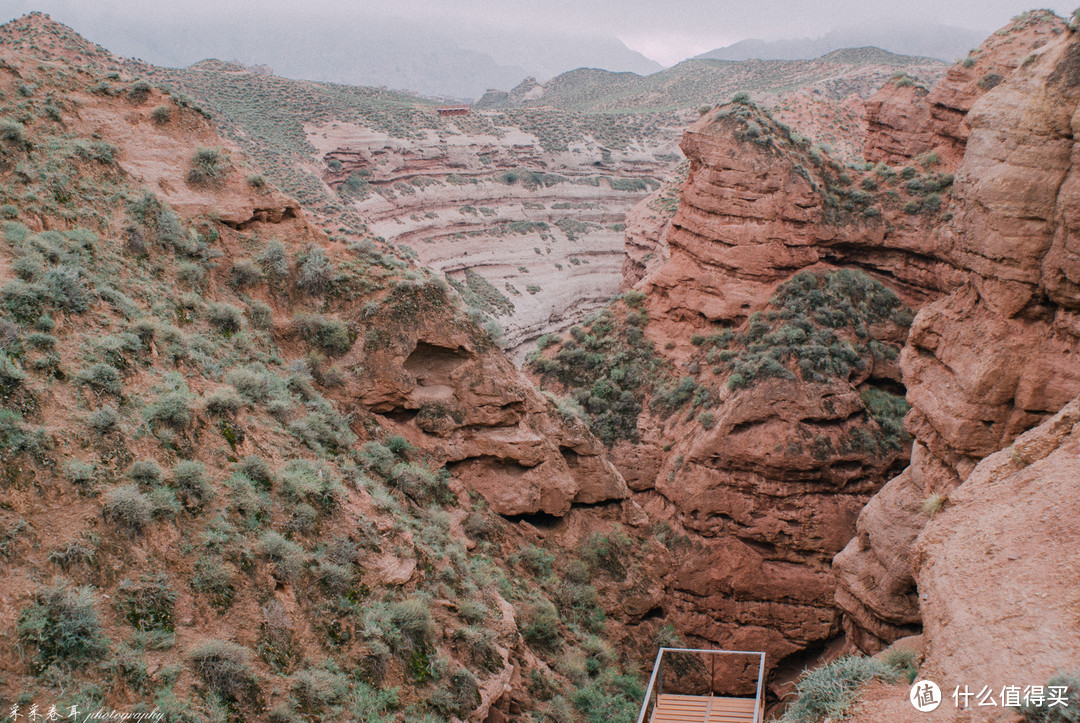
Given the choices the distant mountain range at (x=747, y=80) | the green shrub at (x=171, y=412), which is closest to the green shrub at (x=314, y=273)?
the green shrub at (x=171, y=412)

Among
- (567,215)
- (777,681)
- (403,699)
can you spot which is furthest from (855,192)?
(567,215)

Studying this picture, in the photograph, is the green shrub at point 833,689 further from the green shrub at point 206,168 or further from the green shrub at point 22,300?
the green shrub at point 206,168

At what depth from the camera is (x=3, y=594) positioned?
7.43 metres

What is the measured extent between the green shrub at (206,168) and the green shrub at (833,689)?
53.3 feet

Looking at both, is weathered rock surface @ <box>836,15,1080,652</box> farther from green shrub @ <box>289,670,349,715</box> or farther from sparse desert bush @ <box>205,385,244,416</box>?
sparse desert bush @ <box>205,385,244,416</box>

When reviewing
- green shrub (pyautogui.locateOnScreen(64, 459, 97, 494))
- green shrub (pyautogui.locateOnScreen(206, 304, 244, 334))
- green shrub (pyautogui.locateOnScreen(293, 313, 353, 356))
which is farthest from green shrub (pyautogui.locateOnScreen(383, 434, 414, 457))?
green shrub (pyautogui.locateOnScreen(64, 459, 97, 494))

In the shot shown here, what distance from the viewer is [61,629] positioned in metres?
7.52

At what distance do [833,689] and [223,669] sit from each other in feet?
25.3

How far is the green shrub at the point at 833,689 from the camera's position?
9039mm

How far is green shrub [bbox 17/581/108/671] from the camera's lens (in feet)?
24.0

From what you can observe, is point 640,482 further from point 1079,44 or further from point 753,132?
point 1079,44

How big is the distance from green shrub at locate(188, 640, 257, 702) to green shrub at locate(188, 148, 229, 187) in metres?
12.0

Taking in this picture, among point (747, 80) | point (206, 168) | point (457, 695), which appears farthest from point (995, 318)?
point (747, 80)

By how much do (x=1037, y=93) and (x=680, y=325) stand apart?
18425mm
